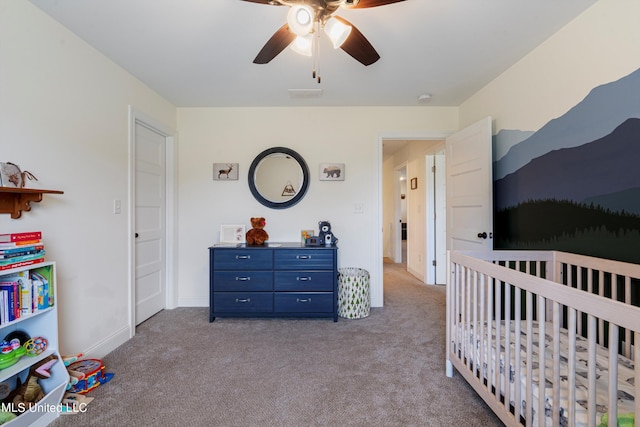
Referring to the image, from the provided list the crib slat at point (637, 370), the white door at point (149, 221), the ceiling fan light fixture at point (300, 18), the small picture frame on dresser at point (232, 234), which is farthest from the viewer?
the small picture frame on dresser at point (232, 234)

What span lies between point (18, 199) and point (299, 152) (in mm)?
2251

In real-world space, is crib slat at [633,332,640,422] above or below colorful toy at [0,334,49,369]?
above

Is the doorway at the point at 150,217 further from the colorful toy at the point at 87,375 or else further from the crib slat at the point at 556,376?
the crib slat at the point at 556,376

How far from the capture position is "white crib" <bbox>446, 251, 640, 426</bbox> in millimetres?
884

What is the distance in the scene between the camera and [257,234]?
9.77 feet

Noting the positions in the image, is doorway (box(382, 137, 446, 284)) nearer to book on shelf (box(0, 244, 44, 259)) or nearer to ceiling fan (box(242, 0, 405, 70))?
ceiling fan (box(242, 0, 405, 70))

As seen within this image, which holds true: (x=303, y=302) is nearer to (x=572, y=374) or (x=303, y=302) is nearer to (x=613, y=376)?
(x=572, y=374)

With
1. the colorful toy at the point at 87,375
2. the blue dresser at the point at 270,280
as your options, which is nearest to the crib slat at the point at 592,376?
the blue dresser at the point at 270,280

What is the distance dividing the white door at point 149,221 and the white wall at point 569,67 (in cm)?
325

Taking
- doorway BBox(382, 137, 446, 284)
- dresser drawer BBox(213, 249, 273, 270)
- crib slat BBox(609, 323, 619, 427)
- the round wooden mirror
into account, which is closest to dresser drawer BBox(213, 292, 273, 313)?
dresser drawer BBox(213, 249, 273, 270)

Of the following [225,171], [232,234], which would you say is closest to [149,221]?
[232,234]

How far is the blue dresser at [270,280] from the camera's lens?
2.78m

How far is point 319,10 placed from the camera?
137 centimetres

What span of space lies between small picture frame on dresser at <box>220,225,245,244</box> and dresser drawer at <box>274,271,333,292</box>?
0.63m
